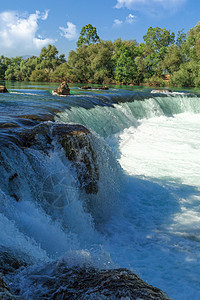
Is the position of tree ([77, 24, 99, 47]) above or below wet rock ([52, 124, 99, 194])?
above

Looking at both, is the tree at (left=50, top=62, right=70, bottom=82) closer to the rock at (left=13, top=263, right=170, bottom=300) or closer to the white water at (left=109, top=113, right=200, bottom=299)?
the white water at (left=109, top=113, right=200, bottom=299)

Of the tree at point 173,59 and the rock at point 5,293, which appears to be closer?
the rock at point 5,293

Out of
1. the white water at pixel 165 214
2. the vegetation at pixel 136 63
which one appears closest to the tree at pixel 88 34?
the vegetation at pixel 136 63

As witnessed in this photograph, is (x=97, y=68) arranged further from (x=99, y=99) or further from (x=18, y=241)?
(x=18, y=241)

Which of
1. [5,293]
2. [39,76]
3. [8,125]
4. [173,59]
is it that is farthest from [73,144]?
[39,76]

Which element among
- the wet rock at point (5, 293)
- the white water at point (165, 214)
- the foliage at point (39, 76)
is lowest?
the white water at point (165, 214)

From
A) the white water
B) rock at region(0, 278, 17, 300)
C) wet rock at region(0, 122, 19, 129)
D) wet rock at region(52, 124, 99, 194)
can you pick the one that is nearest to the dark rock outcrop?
wet rock at region(52, 124, 99, 194)

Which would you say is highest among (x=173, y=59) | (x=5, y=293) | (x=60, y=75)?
(x=173, y=59)

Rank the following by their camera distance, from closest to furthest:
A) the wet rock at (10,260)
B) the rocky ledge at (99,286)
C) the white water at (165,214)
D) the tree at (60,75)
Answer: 1. the rocky ledge at (99,286)
2. the wet rock at (10,260)
3. the white water at (165,214)
4. the tree at (60,75)

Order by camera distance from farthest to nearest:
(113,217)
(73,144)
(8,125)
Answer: (8,125) → (113,217) → (73,144)

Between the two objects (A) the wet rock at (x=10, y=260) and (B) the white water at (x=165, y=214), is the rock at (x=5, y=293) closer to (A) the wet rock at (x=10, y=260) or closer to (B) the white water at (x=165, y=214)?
(A) the wet rock at (x=10, y=260)

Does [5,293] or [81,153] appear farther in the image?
[81,153]

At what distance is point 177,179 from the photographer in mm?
5906

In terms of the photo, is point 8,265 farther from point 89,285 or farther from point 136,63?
point 136,63
